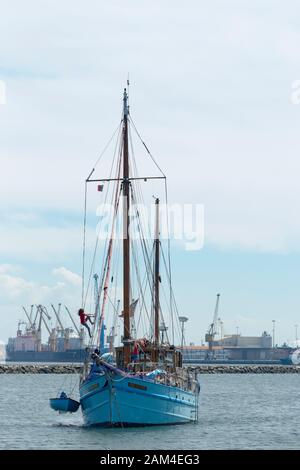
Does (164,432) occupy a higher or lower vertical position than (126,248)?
lower

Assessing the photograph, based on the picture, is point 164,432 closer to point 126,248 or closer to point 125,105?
point 126,248

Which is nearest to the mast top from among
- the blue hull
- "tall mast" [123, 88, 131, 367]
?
"tall mast" [123, 88, 131, 367]

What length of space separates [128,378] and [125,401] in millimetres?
1544

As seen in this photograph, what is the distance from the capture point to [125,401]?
222ft

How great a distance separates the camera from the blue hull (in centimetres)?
6725

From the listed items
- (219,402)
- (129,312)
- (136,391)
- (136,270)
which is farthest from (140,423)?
(219,402)

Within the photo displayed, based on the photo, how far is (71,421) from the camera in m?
81.0

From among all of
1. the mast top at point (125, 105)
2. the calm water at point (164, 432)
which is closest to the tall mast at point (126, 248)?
the mast top at point (125, 105)

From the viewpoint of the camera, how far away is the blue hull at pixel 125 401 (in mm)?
67250

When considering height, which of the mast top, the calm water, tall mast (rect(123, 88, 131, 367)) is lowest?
the calm water

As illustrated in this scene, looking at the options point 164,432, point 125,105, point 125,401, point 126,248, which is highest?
point 125,105

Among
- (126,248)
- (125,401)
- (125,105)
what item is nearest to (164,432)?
(125,401)

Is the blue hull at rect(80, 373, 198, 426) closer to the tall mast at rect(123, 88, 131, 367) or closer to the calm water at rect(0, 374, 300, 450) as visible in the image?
the calm water at rect(0, 374, 300, 450)
